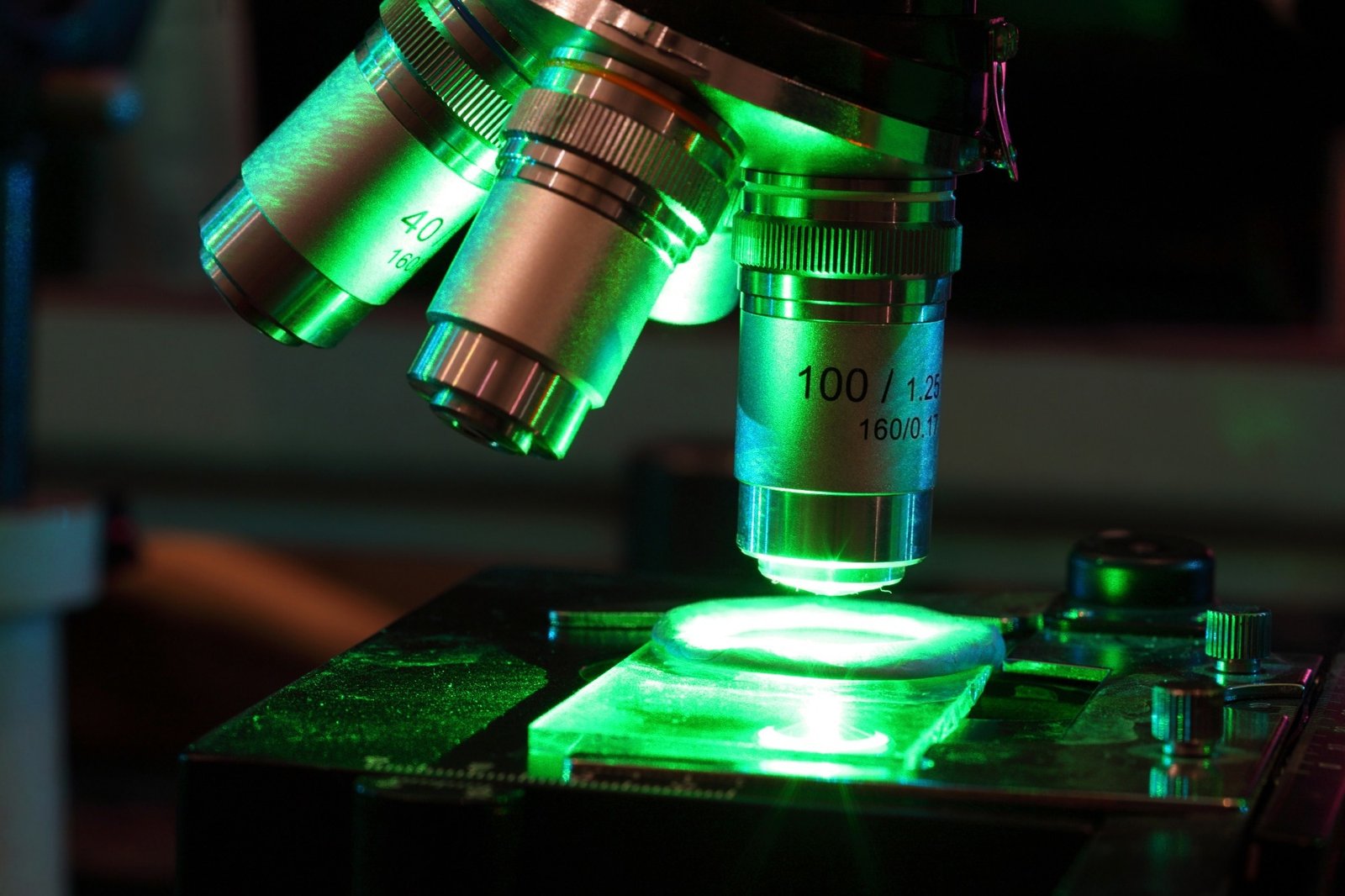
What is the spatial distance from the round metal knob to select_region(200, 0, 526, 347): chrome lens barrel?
1.14ft

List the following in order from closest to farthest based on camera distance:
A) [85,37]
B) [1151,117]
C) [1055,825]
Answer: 1. [1055,825]
2. [85,37]
3. [1151,117]

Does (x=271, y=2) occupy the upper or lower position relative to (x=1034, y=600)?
upper

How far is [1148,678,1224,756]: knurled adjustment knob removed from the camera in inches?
24.3

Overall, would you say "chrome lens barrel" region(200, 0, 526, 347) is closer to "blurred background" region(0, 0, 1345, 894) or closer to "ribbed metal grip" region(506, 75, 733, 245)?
"ribbed metal grip" region(506, 75, 733, 245)

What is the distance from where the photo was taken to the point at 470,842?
1.86 ft

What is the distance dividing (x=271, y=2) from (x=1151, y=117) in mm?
927

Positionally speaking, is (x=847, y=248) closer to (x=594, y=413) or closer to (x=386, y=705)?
(x=386, y=705)

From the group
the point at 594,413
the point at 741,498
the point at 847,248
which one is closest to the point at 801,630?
the point at 741,498

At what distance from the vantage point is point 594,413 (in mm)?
1885

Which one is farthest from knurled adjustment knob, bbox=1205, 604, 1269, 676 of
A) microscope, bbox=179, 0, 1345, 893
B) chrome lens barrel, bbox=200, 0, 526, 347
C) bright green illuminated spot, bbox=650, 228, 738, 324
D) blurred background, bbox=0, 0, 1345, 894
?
blurred background, bbox=0, 0, 1345, 894

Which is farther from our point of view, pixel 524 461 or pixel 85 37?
pixel 524 461

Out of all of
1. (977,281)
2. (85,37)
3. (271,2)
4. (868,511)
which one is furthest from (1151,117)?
(868,511)

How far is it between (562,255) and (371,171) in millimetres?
113

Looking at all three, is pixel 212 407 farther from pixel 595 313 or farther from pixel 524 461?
pixel 595 313
